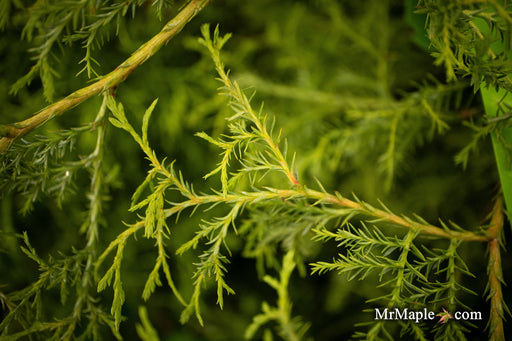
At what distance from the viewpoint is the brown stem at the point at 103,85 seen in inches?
33.3

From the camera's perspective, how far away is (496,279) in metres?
0.89

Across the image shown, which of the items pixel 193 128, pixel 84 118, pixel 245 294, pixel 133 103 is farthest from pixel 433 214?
pixel 84 118

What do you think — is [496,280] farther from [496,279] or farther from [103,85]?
[103,85]

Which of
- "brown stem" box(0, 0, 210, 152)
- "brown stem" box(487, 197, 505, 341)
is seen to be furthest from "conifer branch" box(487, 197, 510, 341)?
"brown stem" box(0, 0, 210, 152)

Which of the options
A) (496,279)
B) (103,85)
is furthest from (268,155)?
(496,279)

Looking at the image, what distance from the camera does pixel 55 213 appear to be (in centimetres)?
156

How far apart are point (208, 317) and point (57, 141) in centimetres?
136

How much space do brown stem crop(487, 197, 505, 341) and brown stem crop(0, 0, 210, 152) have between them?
0.99 metres

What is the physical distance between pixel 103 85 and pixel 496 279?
111 cm

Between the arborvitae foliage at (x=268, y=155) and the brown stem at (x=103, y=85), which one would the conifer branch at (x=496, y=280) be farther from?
the brown stem at (x=103, y=85)

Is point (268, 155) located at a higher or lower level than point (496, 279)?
higher

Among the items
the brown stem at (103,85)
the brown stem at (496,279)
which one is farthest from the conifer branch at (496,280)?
the brown stem at (103,85)

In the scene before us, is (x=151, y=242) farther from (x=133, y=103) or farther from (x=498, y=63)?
(x=498, y=63)

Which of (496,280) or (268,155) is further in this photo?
(268,155)
